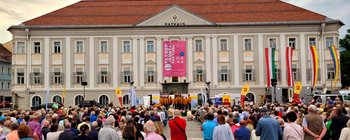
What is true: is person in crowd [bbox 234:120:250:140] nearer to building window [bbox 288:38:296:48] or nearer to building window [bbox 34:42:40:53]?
building window [bbox 288:38:296:48]

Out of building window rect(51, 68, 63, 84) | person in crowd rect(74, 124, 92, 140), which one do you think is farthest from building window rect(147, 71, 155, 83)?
person in crowd rect(74, 124, 92, 140)

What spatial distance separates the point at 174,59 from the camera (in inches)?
2010

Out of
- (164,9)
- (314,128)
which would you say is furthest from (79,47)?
(314,128)

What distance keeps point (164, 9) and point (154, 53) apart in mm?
5058

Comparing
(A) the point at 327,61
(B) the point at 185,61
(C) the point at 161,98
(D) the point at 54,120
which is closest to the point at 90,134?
(D) the point at 54,120

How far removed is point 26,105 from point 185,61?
18284mm

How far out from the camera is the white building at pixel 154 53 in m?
54.8

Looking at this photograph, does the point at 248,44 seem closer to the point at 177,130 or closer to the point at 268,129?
the point at 177,130

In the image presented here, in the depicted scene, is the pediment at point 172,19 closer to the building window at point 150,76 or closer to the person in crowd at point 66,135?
the building window at point 150,76

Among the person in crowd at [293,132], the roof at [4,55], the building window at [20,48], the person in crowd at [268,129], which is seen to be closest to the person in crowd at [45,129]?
the person in crowd at [268,129]

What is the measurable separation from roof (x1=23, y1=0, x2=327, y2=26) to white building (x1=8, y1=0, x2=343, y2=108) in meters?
0.25

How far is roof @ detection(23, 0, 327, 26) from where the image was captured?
183ft

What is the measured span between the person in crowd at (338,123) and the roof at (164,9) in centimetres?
4364

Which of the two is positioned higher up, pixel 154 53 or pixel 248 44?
pixel 248 44
